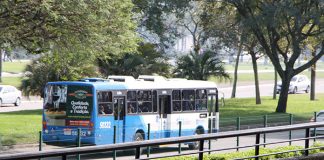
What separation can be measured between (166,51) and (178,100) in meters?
23.8

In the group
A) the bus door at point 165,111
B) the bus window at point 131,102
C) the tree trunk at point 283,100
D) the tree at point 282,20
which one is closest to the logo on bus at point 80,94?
the bus window at point 131,102

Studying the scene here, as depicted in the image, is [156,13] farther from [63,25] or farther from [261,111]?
[63,25]

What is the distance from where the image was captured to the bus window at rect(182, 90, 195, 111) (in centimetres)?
2992

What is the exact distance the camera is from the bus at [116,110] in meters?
26.0

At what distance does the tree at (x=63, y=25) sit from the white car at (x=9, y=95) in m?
21.8

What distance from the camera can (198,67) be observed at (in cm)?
4697

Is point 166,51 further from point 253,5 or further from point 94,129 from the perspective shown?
point 94,129

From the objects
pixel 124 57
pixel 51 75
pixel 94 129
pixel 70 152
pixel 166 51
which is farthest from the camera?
pixel 166 51

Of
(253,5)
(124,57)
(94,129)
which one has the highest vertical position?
(253,5)

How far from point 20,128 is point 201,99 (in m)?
7.22

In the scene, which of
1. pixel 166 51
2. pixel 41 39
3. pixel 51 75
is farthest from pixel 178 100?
pixel 166 51

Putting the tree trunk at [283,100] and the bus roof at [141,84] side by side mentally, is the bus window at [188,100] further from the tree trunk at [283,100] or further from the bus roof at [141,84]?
the tree trunk at [283,100]

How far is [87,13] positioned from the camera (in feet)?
90.6

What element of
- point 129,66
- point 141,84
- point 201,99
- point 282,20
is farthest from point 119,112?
point 282,20
